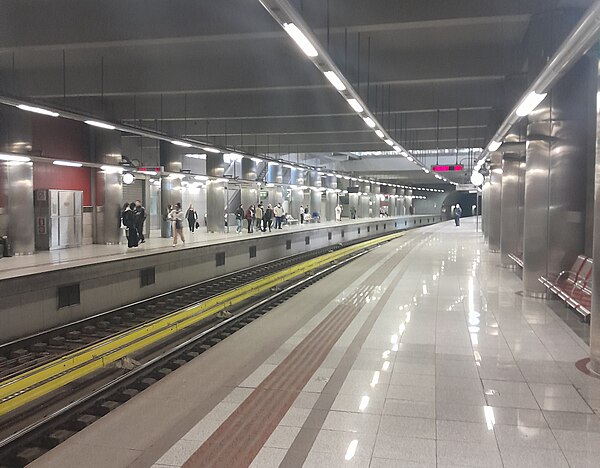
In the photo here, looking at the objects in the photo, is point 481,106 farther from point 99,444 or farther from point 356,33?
point 99,444

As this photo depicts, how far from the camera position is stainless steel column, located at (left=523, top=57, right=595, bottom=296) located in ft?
31.1

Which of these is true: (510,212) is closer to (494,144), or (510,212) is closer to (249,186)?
(494,144)

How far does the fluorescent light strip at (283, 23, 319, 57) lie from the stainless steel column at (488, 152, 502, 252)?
13738mm

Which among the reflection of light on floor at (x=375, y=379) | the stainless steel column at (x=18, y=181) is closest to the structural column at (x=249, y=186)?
the stainless steel column at (x=18, y=181)

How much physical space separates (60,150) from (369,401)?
577 inches

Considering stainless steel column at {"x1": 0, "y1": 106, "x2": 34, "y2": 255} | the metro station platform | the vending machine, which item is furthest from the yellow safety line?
the vending machine

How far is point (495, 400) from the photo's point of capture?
4.82m

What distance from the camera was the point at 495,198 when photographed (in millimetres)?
19203

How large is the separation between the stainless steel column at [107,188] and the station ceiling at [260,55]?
97cm

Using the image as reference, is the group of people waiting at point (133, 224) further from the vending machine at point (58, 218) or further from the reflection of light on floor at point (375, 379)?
the reflection of light on floor at point (375, 379)

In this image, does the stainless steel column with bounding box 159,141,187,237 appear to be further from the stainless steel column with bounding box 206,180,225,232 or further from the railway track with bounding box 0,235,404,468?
the railway track with bounding box 0,235,404,468

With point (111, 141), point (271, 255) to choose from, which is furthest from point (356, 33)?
point (271, 255)

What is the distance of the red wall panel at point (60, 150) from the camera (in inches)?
619

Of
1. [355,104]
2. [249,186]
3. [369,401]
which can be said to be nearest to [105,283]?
[355,104]
